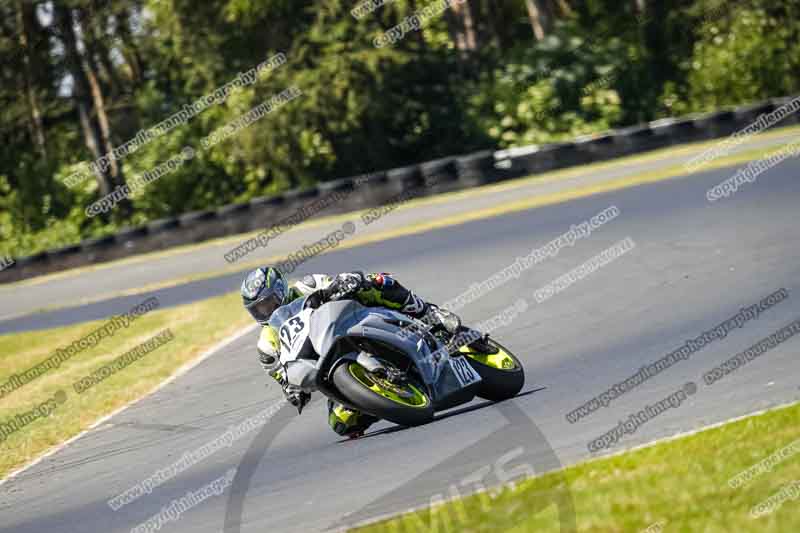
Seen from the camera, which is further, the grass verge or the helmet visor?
the grass verge

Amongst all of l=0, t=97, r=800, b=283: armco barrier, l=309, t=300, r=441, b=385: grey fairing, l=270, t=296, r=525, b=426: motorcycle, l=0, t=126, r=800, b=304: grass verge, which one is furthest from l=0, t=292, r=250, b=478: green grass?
l=0, t=97, r=800, b=283: armco barrier

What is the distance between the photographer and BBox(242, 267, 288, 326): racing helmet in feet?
28.4

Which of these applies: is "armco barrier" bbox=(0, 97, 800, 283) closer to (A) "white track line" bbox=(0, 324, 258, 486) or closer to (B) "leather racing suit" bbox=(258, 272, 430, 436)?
(A) "white track line" bbox=(0, 324, 258, 486)

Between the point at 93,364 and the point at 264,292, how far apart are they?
7.15 m

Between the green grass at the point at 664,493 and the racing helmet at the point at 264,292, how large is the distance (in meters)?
2.61

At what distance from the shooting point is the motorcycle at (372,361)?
26.1 feet

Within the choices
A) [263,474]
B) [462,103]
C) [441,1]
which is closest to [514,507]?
[263,474]

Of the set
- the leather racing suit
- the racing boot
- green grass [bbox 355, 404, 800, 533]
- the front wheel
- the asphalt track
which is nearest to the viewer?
green grass [bbox 355, 404, 800, 533]

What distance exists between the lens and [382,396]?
26.1 feet

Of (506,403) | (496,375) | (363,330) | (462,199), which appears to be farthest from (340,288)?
(462,199)

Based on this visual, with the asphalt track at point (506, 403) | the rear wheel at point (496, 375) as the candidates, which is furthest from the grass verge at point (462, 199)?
the rear wheel at point (496, 375)

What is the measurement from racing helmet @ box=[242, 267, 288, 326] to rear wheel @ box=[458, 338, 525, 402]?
1.35 m

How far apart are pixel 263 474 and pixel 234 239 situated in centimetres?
1739

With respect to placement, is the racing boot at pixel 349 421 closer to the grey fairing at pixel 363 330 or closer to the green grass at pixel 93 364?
the grey fairing at pixel 363 330
